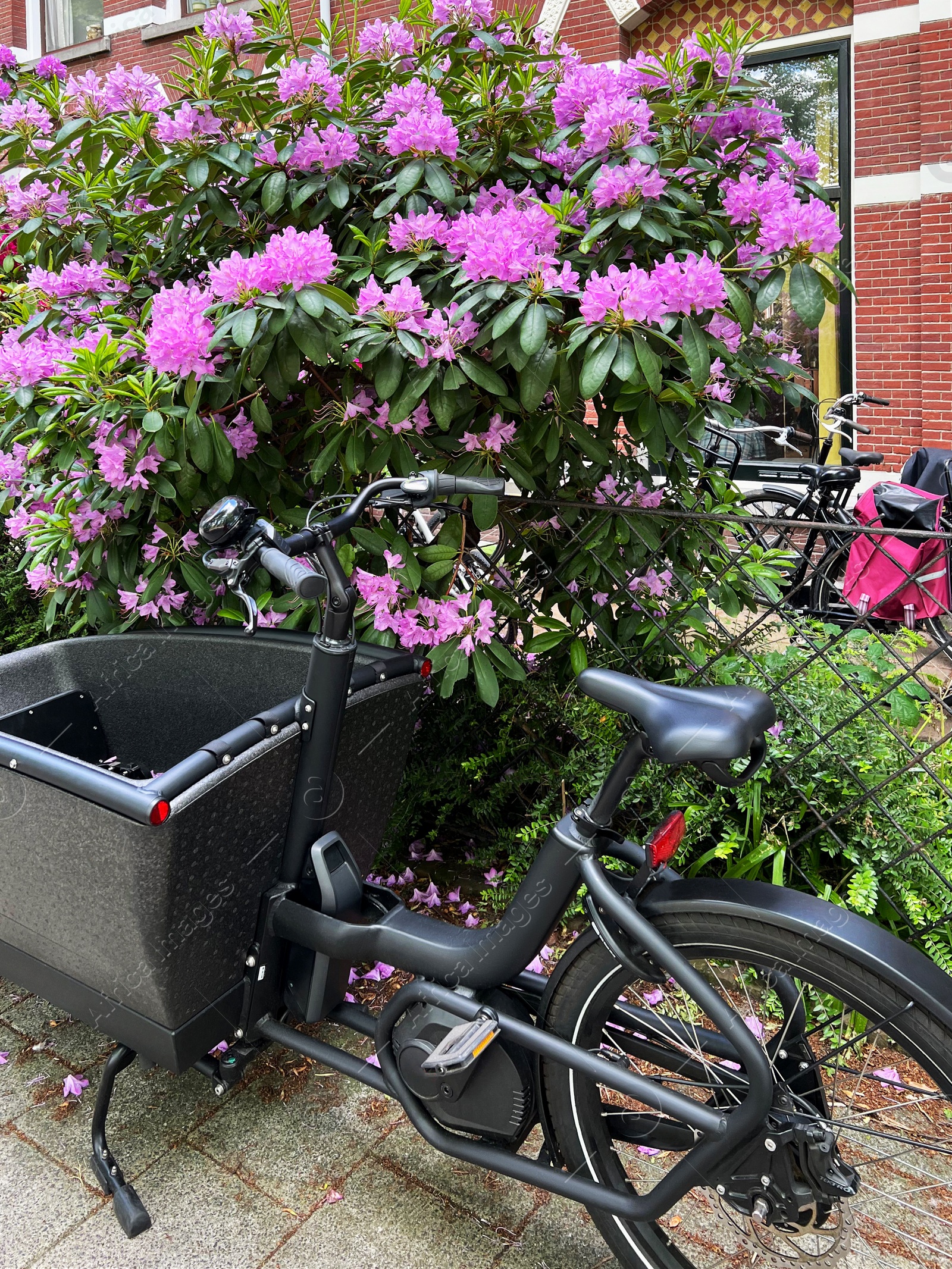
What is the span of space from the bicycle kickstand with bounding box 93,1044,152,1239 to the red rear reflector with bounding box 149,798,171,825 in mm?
652

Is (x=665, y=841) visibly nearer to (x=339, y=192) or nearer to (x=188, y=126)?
(x=339, y=192)

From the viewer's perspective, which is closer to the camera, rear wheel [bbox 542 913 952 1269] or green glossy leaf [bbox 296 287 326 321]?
rear wheel [bbox 542 913 952 1269]

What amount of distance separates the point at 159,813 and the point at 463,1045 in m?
0.61

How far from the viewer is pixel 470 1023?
159 cm

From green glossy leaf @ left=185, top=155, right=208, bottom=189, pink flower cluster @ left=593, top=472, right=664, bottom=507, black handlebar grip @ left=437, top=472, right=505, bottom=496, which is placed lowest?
pink flower cluster @ left=593, top=472, right=664, bottom=507

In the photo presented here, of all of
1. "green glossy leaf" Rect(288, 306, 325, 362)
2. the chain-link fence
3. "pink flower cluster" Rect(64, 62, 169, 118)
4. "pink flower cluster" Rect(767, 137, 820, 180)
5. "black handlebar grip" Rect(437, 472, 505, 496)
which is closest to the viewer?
"black handlebar grip" Rect(437, 472, 505, 496)

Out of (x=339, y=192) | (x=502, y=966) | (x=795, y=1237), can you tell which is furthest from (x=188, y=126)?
(x=795, y=1237)

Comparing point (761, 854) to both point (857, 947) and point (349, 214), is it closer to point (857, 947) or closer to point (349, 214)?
point (857, 947)

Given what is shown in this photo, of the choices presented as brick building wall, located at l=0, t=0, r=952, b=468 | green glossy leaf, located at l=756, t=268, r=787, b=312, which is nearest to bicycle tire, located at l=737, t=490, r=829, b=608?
brick building wall, located at l=0, t=0, r=952, b=468

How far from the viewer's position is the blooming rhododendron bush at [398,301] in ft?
6.31

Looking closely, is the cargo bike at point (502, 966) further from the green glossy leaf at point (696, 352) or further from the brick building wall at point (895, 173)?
the brick building wall at point (895, 173)

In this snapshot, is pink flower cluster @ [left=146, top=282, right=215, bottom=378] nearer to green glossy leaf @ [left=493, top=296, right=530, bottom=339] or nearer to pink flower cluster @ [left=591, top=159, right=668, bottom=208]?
green glossy leaf @ [left=493, top=296, right=530, bottom=339]

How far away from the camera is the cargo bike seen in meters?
1.43

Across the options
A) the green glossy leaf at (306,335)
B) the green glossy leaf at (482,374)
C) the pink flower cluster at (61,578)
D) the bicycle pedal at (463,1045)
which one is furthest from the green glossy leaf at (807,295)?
the pink flower cluster at (61,578)
